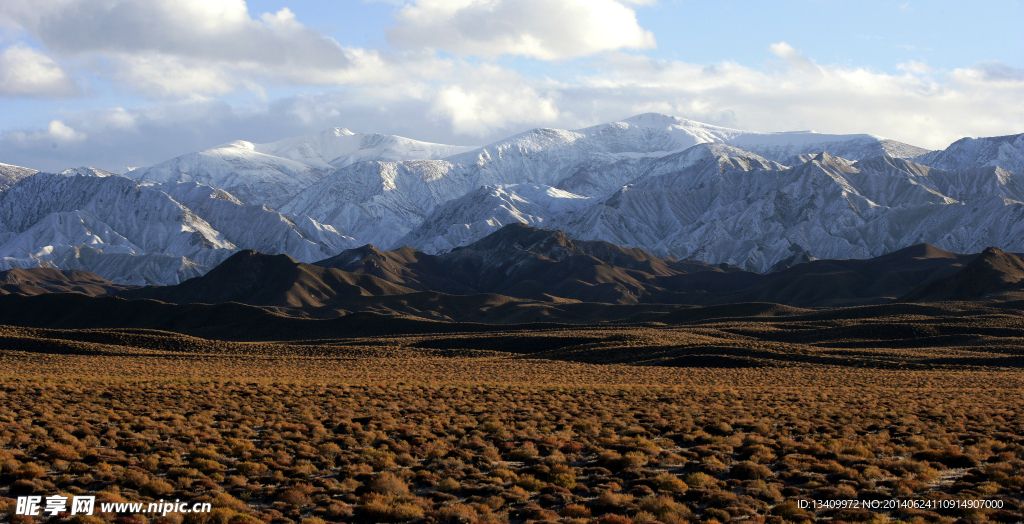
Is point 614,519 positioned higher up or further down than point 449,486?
higher up

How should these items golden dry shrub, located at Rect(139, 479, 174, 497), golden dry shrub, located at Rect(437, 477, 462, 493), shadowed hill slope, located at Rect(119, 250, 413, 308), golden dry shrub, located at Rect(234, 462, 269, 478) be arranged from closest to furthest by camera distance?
golden dry shrub, located at Rect(139, 479, 174, 497)
golden dry shrub, located at Rect(437, 477, 462, 493)
golden dry shrub, located at Rect(234, 462, 269, 478)
shadowed hill slope, located at Rect(119, 250, 413, 308)

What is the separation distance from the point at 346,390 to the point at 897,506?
25.0 meters

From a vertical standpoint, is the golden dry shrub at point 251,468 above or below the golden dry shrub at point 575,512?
below

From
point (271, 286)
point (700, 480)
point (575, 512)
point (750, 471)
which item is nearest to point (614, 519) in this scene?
point (575, 512)

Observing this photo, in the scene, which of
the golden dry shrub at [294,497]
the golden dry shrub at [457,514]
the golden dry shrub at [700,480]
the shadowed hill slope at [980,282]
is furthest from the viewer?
the shadowed hill slope at [980,282]

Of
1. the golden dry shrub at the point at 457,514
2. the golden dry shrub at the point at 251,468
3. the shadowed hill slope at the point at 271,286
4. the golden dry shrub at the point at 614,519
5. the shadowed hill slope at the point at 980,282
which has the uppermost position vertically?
the shadowed hill slope at the point at 980,282

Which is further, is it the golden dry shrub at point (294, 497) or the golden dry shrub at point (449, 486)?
the golden dry shrub at point (449, 486)

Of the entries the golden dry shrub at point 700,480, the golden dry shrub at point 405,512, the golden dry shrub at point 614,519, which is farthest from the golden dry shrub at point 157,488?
the golden dry shrub at point 700,480

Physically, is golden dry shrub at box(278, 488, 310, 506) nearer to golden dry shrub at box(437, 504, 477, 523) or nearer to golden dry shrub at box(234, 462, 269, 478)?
golden dry shrub at box(234, 462, 269, 478)

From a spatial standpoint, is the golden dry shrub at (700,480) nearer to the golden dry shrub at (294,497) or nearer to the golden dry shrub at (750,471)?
the golden dry shrub at (750,471)

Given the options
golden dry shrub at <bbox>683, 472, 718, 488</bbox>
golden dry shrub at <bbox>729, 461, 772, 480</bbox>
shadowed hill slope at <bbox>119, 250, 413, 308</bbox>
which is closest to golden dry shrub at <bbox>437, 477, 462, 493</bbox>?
golden dry shrub at <bbox>683, 472, 718, 488</bbox>

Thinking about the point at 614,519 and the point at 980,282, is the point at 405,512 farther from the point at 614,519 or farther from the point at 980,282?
the point at 980,282

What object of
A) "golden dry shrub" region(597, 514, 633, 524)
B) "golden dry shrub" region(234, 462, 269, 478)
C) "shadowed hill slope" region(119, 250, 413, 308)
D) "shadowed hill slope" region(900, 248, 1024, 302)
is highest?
"shadowed hill slope" region(900, 248, 1024, 302)

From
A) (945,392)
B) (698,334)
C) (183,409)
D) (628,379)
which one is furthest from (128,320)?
(945,392)
